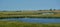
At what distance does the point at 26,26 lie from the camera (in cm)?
2362

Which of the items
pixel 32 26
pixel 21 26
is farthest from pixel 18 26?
pixel 32 26

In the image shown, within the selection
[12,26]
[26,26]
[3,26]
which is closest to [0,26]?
[3,26]

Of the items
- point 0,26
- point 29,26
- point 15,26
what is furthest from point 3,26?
point 29,26

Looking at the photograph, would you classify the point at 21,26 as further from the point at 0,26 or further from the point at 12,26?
the point at 0,26

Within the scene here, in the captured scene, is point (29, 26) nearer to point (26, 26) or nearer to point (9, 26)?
point (26, 26)

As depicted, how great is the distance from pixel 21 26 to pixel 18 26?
1.38 feet

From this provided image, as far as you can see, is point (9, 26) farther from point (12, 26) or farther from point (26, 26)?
point (26, 26)

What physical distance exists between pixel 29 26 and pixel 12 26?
2.39m

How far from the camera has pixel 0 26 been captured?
23359 millimetres

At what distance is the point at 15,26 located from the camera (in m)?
22.8

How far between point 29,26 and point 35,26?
2.73 feet

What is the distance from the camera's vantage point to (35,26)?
23625 millimetres

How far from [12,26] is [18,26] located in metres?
0.86

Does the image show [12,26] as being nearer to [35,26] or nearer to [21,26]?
[21,26]
